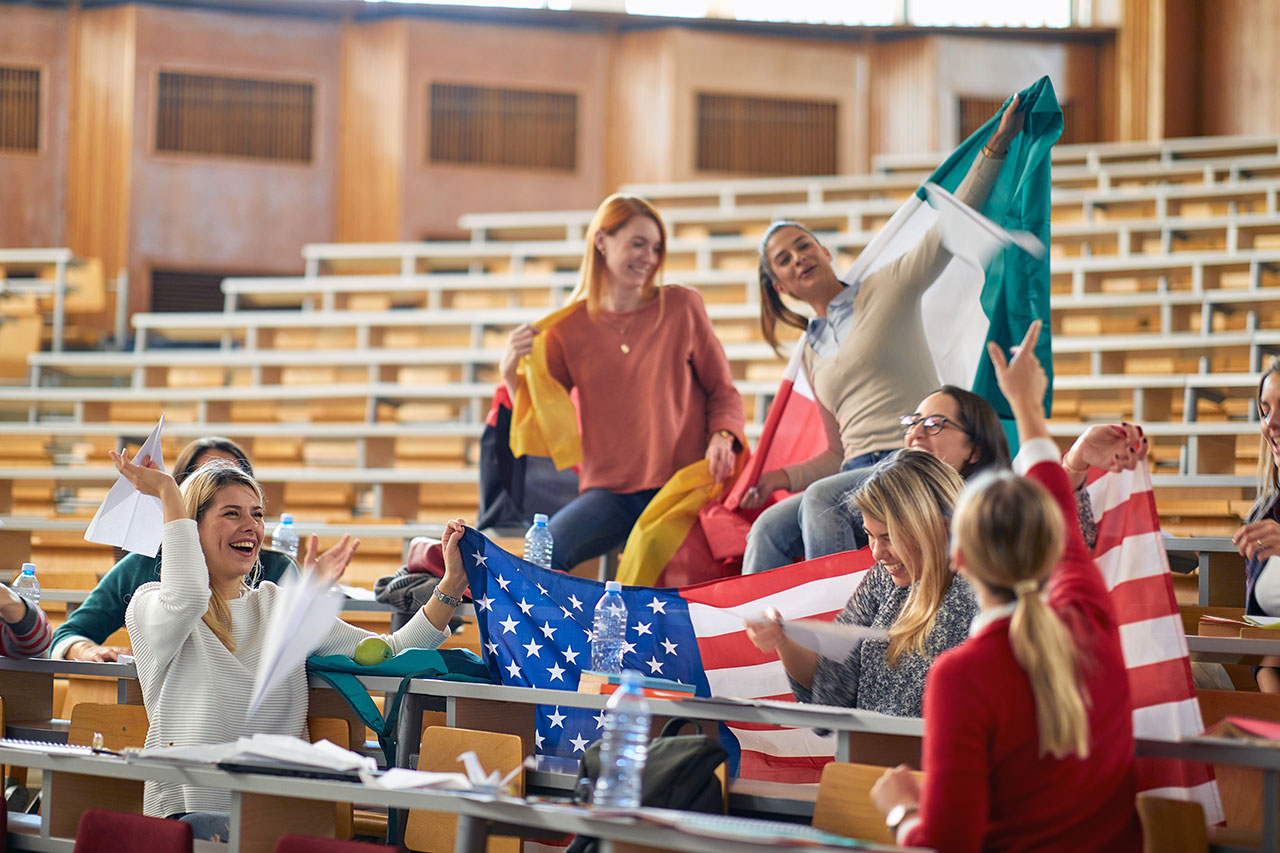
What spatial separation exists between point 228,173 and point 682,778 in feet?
25.9

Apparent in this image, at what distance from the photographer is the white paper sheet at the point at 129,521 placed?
2.64 meters

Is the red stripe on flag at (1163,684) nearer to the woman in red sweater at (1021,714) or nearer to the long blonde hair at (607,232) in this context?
the woman in red sweater at (1021,714)

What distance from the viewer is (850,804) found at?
173cm

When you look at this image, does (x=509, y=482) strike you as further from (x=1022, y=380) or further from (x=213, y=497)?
(x=1022, y=380)

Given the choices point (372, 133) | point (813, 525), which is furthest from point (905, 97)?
point (813, 525)

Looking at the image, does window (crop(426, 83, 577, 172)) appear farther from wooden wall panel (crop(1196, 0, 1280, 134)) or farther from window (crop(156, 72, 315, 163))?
wooden wall panel (crop(1196, 0, 1280, 134))

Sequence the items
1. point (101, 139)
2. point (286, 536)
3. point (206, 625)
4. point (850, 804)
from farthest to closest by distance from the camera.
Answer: point (101, 139)
point (286, 536)
point (206, 625)
point (850, 804)

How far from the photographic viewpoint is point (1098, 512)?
2.13 meters

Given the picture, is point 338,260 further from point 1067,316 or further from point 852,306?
point 852,306

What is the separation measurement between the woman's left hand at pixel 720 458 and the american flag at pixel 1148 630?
42.4 inches

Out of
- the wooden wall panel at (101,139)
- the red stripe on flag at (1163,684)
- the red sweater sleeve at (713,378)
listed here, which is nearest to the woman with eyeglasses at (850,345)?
the red sweater sleeve at (713,378)

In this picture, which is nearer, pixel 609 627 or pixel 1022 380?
pixel 1022 380

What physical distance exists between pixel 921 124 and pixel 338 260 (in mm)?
4132

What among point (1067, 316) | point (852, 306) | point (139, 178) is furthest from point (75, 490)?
point (1067, 316)
